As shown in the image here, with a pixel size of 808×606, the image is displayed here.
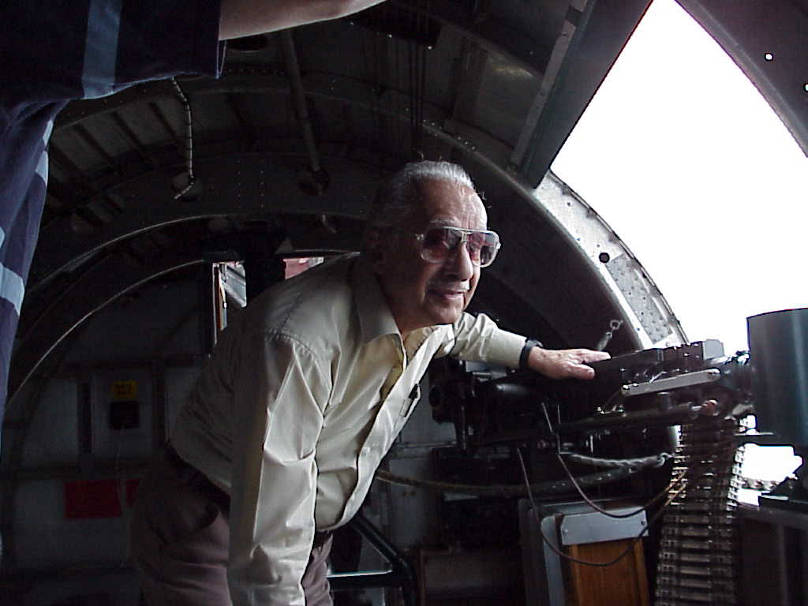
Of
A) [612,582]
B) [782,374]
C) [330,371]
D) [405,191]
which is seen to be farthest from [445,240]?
[612,582]

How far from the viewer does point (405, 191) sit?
2607 mm

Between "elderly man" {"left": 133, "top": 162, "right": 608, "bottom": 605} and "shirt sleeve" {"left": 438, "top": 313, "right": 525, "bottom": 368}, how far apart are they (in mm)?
264

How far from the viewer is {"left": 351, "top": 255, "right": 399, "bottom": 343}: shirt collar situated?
237 centimetres

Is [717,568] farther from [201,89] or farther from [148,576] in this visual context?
[201,89]

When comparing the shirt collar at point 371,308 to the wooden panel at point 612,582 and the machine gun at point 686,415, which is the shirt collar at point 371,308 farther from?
the wooden panel at point 612,582

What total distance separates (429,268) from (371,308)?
0.74 feet

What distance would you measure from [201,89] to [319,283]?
7.32 ft

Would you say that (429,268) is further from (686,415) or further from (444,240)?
(686,415)

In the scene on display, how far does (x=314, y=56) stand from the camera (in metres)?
4.18

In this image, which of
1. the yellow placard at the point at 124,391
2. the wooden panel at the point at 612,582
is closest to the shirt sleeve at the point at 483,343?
the wooden panel at the point at 612,582

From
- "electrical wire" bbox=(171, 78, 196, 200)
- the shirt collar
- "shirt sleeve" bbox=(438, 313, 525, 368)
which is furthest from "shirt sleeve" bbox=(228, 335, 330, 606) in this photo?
"electrical wire" bbox=(171, 78, 196, 200)

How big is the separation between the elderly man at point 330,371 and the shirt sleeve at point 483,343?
0.26m

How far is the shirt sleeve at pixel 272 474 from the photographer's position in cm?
197

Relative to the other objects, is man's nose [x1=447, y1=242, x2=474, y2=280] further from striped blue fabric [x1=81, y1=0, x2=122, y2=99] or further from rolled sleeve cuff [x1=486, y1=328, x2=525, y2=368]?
striped blue fabric [x1=81, y1=0, x2=122, y2=99]
